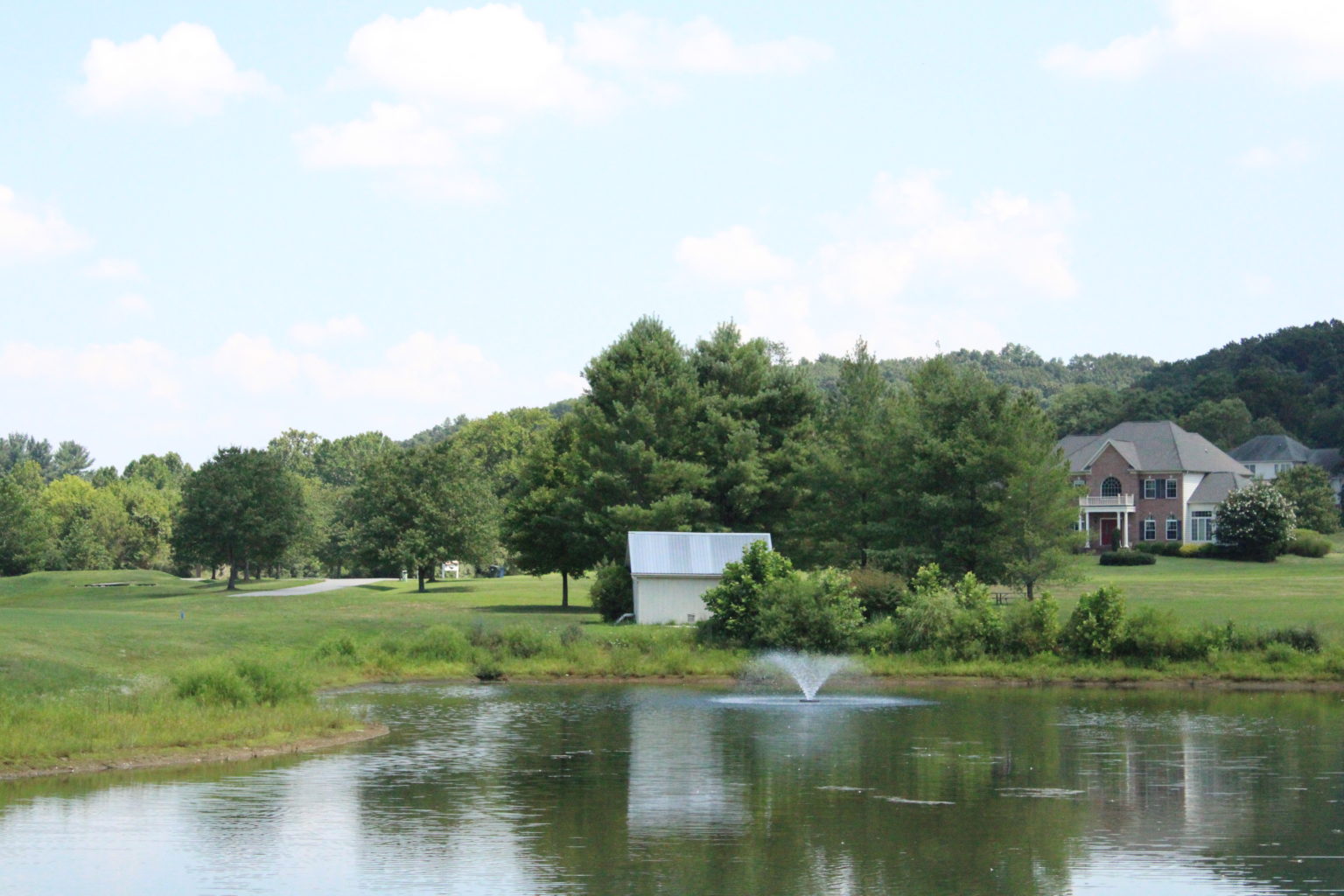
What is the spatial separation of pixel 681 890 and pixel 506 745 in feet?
44.6

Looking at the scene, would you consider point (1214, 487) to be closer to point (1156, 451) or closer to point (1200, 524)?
point (1200, 524)

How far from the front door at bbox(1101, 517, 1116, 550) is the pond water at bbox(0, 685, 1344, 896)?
71.9 meters

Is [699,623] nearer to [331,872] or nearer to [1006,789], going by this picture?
[1006,789]

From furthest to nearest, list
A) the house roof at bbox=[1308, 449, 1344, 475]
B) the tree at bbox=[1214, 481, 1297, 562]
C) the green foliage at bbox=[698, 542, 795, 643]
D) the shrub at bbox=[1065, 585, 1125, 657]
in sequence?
1. the house roof at bbox=[1308, 449, 1344, 475]
2. the tree at bbox=[1214, 481, 1297, 562]
3. the green foliage at bbox=[698, 542, 795, 643]
4. the shrub at bbox=[1065, 585, 1125, 657]

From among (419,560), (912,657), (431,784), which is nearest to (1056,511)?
(912,657)

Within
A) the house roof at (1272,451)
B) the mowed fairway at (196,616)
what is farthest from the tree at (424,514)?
the house roof at (1272,451)

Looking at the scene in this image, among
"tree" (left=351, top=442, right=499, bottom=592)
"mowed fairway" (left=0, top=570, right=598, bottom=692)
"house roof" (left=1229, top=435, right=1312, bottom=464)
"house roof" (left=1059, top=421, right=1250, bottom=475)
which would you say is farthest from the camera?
"house roof" (left=1229, top=435, right=1312, bottom=464)

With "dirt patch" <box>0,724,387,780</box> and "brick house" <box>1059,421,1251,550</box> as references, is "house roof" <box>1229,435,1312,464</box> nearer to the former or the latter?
"brick house" <box>1059,421,1251,550</box>

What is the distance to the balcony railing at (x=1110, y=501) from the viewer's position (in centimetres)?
10612

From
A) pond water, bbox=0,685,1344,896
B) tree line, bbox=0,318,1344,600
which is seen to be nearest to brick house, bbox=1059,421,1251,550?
tree line, bbox=0,318,1344,600

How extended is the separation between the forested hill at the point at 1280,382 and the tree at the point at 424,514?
3910 inches

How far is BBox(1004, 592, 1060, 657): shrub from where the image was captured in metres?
47.6

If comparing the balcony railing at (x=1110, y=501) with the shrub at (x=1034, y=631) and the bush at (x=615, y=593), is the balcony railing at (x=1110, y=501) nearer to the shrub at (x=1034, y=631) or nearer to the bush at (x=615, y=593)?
the bush at (x=615, y=593)

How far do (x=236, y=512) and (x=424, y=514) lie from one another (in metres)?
12.2
